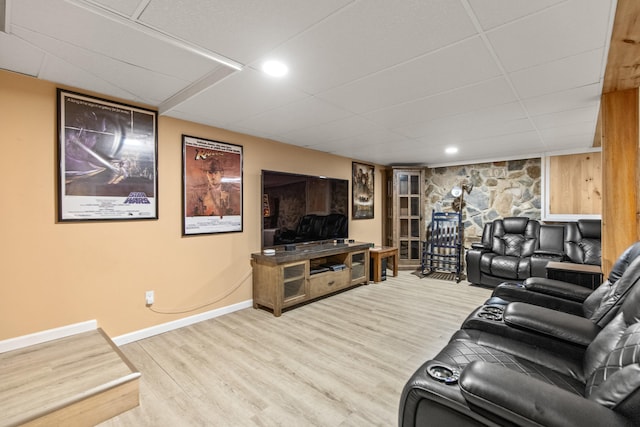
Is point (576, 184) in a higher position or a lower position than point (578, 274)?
higher

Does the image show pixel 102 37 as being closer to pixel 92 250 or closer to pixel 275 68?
pixel 275 68

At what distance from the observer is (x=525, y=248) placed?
4625 millimetres

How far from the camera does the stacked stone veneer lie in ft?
16.5

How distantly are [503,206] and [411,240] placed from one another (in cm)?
172

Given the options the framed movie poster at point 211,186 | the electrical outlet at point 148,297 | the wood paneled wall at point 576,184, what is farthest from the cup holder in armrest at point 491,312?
the wood paneled wall at point 576,184

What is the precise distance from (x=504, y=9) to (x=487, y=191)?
463 centimetres

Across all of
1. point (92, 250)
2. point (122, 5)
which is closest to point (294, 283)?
point (92, 250)

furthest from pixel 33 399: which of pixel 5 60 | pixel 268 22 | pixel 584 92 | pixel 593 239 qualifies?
pixel 593 239

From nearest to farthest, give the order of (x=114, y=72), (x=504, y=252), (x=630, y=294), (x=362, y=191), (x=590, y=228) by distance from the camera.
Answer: (x=630, y=294) < (x=114, y=72) < (x=590, y=228) < (x=504, y=252) < (x=362, y=191)

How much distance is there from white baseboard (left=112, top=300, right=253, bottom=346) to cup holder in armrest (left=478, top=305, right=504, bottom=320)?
2603 millimetres

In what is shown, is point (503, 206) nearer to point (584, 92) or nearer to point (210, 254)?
point (584, 92)

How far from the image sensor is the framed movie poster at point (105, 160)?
7.73 ft

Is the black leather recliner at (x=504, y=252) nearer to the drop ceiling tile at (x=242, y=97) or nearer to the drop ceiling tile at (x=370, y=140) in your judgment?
the drop ceiling tile at (x=370, y=140)

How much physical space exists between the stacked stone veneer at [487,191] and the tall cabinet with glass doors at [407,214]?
0.31 meters
